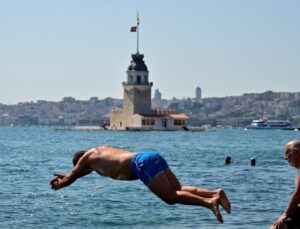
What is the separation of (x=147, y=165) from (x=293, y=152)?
6.68 ft

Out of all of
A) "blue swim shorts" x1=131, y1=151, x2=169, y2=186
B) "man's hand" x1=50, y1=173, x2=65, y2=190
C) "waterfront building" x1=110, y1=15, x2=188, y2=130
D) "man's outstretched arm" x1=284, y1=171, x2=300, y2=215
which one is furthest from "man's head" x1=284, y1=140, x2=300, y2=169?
"waterfront building" x1=110, y1=15, x2=188, y2=130

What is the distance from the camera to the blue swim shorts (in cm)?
1225

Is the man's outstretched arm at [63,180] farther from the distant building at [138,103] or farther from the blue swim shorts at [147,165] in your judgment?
the distant building at [138,103]

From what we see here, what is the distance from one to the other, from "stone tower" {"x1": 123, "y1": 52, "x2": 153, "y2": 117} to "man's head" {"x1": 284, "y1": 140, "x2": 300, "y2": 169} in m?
180

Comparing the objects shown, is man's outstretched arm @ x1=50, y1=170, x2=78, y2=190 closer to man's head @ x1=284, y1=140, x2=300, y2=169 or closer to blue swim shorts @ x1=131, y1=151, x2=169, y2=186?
blue swim shorts @ x1=131, y1=151, x2=169, y2=186

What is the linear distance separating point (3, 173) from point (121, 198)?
62.7 ft

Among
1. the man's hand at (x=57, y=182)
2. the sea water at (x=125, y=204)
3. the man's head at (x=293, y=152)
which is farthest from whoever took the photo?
the sea water at (x=125, y=204)

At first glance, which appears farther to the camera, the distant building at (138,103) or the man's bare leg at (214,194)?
the distant building at (138,103)

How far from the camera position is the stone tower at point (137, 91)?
630 feet

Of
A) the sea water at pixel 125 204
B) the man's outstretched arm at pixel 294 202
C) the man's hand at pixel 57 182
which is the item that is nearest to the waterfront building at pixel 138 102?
the sea water at pixel 125 204

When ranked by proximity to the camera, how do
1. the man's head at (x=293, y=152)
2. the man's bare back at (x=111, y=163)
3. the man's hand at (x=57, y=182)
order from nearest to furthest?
1. the man's head at (x=293, y=152)
2. the man's bare back at (x=111, y=163)
3. the man's hand at (x=57, y=182)

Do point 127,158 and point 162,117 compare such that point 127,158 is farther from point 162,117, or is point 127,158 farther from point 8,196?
point 162,117

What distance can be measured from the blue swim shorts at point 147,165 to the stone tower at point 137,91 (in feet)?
587

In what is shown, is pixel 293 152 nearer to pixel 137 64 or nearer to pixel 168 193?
pixel 168 193
